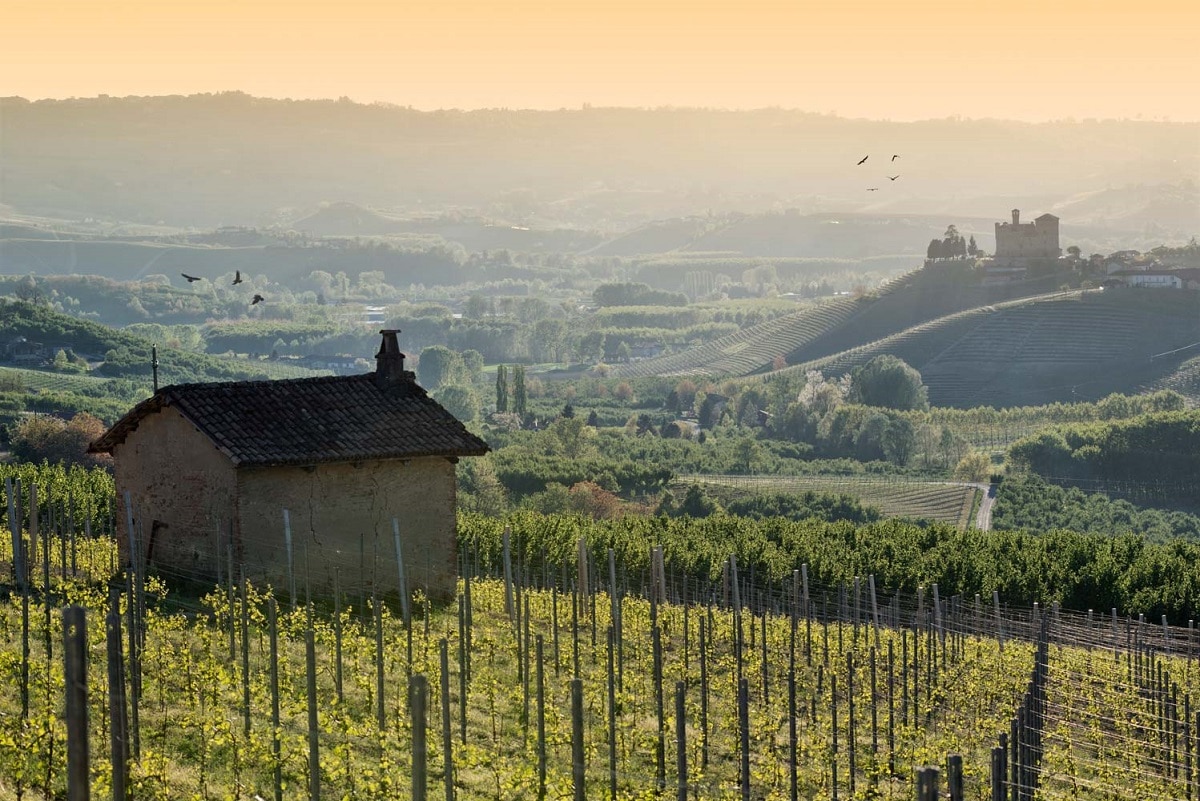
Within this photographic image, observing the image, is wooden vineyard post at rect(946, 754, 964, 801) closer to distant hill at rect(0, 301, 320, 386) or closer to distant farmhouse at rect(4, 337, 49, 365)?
distant hill at rect(0, 301, 320, 386)

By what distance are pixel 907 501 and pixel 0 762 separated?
112367 millimetres

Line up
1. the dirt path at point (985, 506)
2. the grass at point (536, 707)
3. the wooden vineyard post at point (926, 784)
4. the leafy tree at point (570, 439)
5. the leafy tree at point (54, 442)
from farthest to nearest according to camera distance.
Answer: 1. the leafy tree at point (570, 439)
2. the dirt path at point (985, 506)
3. the leafy tree at point (54, 442)
4. the grass at point (536, 707)
5. the wooden vineyard post at point (926, 784)

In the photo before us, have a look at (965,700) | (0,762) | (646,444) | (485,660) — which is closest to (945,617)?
(965,700)

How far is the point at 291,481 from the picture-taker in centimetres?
3028

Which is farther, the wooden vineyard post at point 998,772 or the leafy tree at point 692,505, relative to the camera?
the leafy tree at point 692,505

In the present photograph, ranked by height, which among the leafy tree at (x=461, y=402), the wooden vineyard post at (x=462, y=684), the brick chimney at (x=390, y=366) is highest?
the brick chimney at (x=390, y=366)

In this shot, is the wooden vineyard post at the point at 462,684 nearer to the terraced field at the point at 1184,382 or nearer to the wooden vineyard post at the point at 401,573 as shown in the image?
the wooden vineyard post at the point at 401,573

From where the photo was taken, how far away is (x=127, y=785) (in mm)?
15688

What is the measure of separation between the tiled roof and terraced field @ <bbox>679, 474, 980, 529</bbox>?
82278mm

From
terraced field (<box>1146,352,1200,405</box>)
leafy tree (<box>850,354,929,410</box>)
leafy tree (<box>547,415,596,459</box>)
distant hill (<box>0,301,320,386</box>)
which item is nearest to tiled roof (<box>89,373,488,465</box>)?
leafy tree (<box>547,415,596,459</box>)

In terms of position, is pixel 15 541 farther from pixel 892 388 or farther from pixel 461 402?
pixel 892 388

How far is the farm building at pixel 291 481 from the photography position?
2992cm

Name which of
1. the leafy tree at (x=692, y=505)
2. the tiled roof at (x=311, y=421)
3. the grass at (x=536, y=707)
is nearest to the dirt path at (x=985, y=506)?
the leafy tree at (x=692, y=505)

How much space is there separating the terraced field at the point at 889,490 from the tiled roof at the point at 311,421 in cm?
8228
